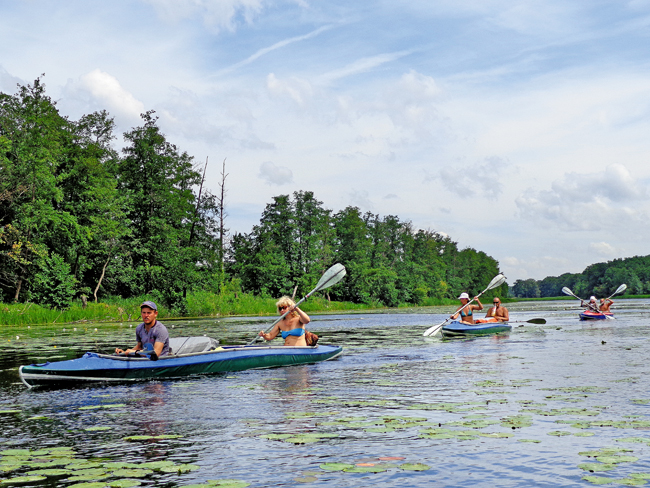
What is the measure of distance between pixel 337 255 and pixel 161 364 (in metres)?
59.9

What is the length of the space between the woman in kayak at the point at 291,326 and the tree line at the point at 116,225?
918 inches

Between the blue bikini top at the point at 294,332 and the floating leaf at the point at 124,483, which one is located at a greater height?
the blue bikini top at the point at 294,332

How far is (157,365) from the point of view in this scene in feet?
34.3

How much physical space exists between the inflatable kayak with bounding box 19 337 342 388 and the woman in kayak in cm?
37

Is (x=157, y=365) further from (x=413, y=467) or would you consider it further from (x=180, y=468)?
(x=413, y=467)

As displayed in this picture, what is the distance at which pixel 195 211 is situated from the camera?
4884cm

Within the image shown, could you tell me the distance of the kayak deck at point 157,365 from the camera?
9.67 m

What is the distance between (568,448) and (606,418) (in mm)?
1419

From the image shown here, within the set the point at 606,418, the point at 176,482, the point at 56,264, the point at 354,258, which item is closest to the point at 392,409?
the point at 606,418

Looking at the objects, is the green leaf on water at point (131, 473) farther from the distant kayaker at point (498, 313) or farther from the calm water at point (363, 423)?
the distant kayaker at point (498, 313)

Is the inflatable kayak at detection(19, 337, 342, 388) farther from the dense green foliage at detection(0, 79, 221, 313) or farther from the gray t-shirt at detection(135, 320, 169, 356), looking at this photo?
the dense green foliage at detection(0, 79, 221, 313)

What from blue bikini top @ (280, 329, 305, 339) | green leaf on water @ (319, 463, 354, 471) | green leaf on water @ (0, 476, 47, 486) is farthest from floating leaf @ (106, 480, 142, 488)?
blue bikini top @ (280, 329, 305, 339)

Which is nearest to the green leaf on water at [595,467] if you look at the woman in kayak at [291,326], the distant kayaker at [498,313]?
the woman in kayak at [291,326]

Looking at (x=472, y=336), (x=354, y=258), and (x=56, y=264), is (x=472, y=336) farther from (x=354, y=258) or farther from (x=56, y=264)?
(x=354, y=258)
